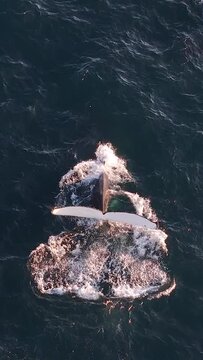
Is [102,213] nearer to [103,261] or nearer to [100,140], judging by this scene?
[103,261]

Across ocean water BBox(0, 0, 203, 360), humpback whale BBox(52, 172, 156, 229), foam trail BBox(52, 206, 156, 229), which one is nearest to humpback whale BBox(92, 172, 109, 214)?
humpback whale BBox(52, 172, 156, 229)

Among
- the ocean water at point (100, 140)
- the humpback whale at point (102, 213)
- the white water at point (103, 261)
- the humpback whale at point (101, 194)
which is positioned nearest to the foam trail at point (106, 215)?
the humpback whale at point (102, 213)

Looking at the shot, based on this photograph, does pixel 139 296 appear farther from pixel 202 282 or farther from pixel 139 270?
pixel 202 282

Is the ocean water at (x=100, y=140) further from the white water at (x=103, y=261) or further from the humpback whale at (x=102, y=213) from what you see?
the humpback whale at (x=102, y=213)

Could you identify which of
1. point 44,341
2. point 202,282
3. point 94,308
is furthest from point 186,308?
point 44,341

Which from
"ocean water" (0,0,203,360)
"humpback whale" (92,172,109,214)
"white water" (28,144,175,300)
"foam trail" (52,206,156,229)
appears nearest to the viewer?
"ocean water" (0,0,203,360)

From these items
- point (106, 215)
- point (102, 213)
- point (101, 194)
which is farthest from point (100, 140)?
point (106, 215)

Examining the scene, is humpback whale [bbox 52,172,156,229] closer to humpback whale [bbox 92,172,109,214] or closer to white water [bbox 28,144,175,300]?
humpback whale [bbox 92,172,109,214]

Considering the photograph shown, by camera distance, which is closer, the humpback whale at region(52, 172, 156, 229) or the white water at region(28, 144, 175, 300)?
the white water at region(28, 144, 175, 300)
